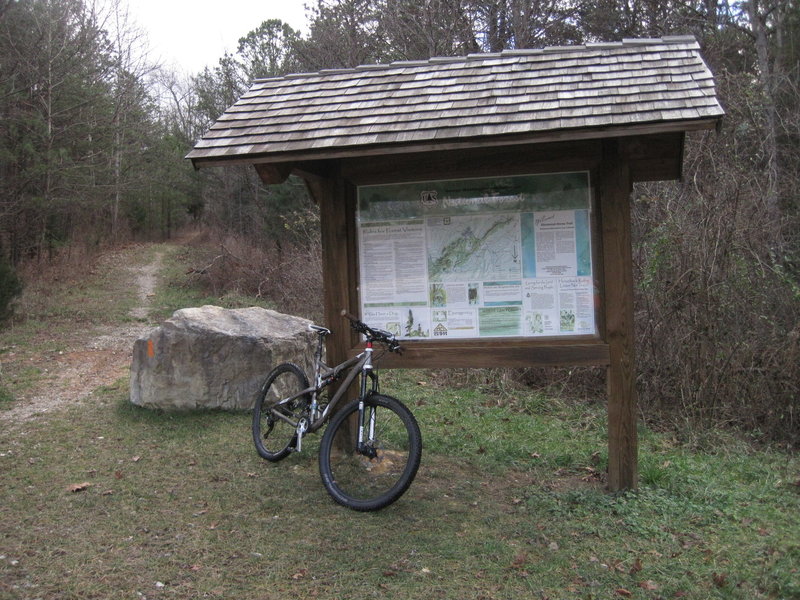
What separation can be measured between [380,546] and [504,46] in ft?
41.9

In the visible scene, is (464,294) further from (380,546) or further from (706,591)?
(706,591)

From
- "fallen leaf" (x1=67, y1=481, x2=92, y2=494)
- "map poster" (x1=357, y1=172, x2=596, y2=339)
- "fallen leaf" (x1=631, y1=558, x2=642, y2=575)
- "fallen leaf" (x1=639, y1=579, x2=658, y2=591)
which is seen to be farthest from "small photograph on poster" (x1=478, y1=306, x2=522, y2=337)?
"fallen leaf" (x1=67, y1=481, x2=92, y2=494)

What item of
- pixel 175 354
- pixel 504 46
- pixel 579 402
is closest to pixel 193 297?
pixel 504 46

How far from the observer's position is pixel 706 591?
3.62m

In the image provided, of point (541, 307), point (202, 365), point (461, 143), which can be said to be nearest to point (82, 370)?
point (202, 365)

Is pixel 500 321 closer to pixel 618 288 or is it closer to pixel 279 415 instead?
pixel 618 288

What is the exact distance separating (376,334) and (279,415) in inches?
53.3

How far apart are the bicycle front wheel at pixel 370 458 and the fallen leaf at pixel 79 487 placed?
1.87 m

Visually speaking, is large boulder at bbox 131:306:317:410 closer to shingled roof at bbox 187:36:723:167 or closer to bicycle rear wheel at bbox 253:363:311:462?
bicycle rear wheel at bbox 253:363:311:462

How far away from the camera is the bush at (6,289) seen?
39.8 ft

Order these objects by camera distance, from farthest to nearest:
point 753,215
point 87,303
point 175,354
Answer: point 87,303, point 753,215, point 175,354

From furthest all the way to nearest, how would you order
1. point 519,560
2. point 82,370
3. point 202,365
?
point 82,370, point 202,365, point 519,560

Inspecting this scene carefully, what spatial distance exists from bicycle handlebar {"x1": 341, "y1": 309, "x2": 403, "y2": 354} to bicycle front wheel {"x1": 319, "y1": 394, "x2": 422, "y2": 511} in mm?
406

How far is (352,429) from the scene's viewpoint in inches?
225
